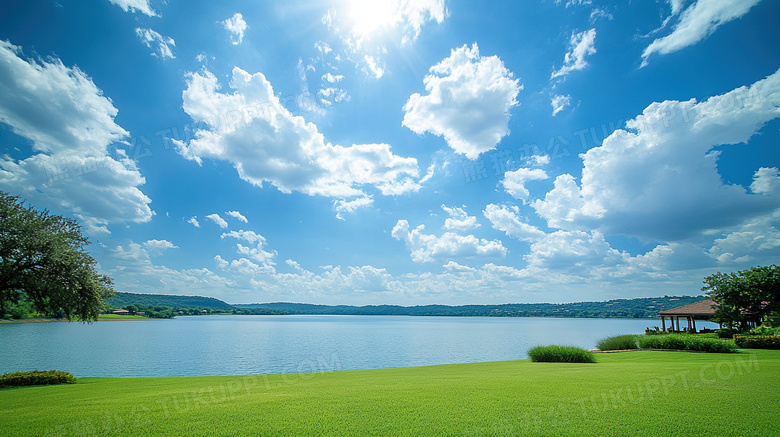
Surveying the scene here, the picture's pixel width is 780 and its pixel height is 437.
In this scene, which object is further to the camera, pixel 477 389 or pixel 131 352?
pixel 131 352

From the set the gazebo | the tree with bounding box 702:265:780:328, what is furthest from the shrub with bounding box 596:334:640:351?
the gazebo

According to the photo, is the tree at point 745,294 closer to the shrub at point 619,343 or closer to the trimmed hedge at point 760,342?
the trimmed hedge at point 760,342

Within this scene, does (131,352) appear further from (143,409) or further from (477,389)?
(477,389)

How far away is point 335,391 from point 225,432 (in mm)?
3710

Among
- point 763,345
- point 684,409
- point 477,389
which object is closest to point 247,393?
point 477,389

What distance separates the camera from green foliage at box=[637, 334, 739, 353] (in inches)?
717

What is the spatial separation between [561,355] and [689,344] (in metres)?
8.93

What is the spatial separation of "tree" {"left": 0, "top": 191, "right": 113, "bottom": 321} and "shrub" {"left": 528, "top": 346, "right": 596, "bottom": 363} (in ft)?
72.2

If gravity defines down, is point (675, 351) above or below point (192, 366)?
above

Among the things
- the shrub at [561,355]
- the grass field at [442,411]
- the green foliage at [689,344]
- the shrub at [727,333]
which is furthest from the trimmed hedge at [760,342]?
the grass field at [442,411]

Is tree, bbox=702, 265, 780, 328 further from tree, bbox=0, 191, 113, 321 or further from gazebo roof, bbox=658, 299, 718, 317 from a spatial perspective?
tree, bbox=0, 191, 113, 321

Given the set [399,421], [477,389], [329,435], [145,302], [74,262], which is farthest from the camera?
[145,302]

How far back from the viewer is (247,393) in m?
8.89

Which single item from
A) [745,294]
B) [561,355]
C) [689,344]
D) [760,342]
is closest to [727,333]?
[745,294]
